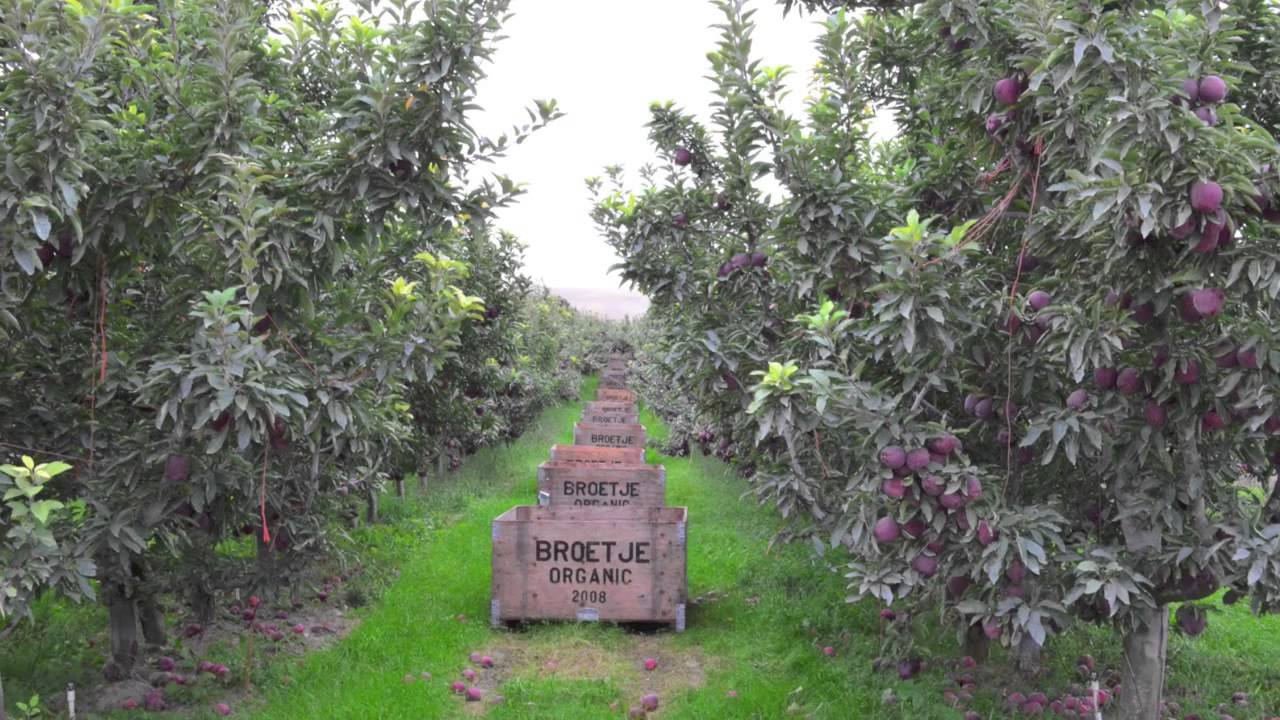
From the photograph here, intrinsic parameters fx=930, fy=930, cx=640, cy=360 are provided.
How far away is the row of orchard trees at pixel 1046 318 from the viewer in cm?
312

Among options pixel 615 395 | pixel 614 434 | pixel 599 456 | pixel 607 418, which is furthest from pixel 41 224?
pixel 615 395

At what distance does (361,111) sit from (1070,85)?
275cm

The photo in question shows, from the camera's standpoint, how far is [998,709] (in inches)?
197

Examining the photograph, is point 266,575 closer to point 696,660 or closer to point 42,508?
point 42,508

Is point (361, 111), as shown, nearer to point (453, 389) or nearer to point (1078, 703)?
point (1078, 703)

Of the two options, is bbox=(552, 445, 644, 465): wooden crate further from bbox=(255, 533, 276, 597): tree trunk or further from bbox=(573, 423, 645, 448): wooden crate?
bbox=(255, 533, 276, 597): tree trunk

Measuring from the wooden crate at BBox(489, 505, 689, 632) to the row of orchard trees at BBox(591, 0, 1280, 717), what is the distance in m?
2.03

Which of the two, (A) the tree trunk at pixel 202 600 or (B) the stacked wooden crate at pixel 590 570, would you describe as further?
(B) the stacked wooden crate at pixel 590 570

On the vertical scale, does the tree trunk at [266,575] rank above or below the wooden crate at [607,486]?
below

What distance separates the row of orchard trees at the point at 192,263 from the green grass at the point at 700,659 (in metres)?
1.24

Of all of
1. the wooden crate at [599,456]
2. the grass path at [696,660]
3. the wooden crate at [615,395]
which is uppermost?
the wooden crate at [615,395]

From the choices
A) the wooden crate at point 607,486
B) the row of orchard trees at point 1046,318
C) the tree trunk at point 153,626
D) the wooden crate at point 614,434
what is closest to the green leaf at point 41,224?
the row of orchard trees at point 1046,318

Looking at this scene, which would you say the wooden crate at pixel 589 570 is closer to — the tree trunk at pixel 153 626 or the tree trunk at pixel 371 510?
the tree trunk at pixel 153 626

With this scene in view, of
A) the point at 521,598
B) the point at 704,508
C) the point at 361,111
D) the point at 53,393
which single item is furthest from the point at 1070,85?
the point at 704,508
